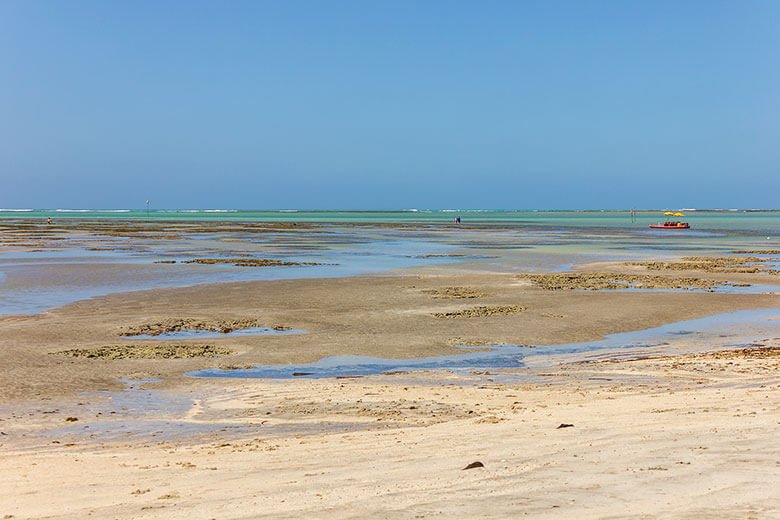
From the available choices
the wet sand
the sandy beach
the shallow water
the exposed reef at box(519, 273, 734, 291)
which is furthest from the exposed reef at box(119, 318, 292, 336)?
the exposed reef at box(519, 273, 734, 291)

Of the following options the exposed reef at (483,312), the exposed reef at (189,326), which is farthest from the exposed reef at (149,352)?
the exposed reef at (483,312)

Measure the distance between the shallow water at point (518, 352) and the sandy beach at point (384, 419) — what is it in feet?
0.83

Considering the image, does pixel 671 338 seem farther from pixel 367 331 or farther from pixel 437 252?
pixel 437 252

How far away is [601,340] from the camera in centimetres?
1816

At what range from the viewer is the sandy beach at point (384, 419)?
6539mm

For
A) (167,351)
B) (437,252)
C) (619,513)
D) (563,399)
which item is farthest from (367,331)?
(437,252)

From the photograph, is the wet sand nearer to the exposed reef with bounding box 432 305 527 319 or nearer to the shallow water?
the shallow water

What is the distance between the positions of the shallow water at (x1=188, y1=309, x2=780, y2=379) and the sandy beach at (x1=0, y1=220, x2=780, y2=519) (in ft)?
0.83

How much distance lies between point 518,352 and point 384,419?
6.85 metres

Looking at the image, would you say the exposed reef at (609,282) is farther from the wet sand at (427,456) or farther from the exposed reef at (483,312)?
the wet sand at (427,456)

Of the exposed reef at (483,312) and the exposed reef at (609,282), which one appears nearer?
the exposed reef at (483,312)

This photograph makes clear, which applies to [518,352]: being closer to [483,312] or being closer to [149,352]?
[483,312]

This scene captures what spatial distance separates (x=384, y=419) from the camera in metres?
10.3

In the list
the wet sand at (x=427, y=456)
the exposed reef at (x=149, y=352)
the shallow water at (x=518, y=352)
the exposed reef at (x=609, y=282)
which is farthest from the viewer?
the exposed reef at (x=609, y=282)
